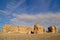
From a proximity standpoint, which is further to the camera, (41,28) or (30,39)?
(41,28)

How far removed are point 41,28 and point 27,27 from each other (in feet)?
47.8

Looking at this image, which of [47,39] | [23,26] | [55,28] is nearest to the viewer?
[47,39]

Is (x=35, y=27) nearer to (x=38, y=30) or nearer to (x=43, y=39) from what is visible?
(x=38, y=30)

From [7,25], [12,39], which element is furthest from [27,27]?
[12,39]

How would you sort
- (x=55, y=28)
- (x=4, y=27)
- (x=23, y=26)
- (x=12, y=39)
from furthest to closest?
1. (x=23, y=26)
2. (x=4, y=27)
3. (x=55, y=28)
4. (x=12, y=39)

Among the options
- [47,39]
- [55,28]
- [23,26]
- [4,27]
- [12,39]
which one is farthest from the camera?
[23,26]

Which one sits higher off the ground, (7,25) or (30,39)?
(7,25)

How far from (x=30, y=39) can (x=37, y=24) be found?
24.9 m

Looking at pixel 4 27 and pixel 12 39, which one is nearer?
pixel 12 39

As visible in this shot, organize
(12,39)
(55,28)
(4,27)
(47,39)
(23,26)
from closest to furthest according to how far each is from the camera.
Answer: (47,39) → (12,39) → (55,28) → (4,27) → (23,26)

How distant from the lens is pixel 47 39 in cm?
1828

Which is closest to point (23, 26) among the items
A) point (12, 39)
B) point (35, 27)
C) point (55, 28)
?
point (35, 27)

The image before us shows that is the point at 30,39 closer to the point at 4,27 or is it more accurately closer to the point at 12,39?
the point at 12,39

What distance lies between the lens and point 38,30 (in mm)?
43031
